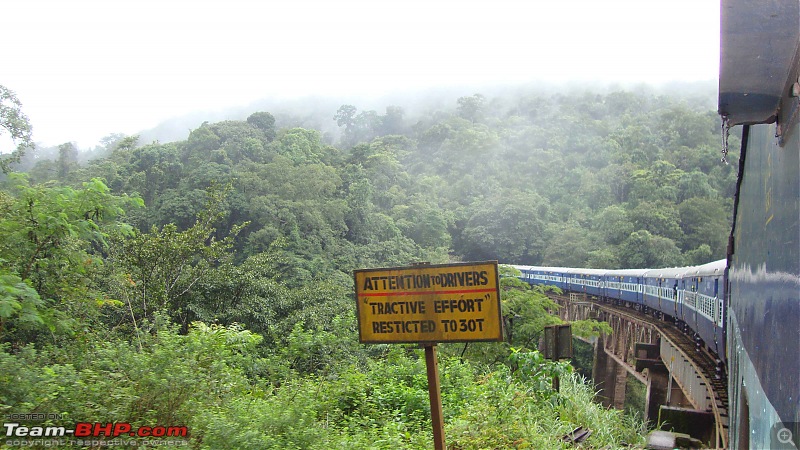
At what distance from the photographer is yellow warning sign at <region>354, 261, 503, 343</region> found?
389cm

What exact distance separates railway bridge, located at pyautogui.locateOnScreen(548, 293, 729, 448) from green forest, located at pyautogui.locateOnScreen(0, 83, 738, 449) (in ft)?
4.70

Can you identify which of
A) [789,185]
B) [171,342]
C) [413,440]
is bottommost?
[413,440]

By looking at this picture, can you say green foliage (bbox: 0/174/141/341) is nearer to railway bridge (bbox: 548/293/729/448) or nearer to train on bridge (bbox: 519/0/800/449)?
train on bridge (bbox: 519/0/800/449)

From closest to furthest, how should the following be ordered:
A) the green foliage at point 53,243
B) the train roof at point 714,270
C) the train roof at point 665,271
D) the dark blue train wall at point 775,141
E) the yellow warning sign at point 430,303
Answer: the dark blue train wall at point 775,141 → the yellow warning sign at point 430,303 → the green foliage at point 53,243 → the train roof at point 714,270 → the train roof at point 665,271

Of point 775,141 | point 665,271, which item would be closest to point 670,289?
point 665,271

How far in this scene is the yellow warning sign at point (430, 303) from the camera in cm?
389

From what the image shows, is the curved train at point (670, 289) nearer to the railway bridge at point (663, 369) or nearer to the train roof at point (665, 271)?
the train roof at point (665, 271)

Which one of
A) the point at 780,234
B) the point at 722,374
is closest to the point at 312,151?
the point at 722,374

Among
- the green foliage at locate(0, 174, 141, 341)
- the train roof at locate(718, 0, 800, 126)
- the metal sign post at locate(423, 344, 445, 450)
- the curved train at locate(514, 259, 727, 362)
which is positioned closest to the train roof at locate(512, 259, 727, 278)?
the curved train at locate(514, 259, 727, 362)

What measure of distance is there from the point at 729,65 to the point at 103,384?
5.24 meters

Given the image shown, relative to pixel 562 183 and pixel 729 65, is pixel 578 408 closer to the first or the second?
pixel 729 65

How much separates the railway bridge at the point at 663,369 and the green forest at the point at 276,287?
143 cm

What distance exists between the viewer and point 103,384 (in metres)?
5.13

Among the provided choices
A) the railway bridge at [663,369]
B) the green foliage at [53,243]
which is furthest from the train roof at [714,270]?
the green foliage at [53,243]
